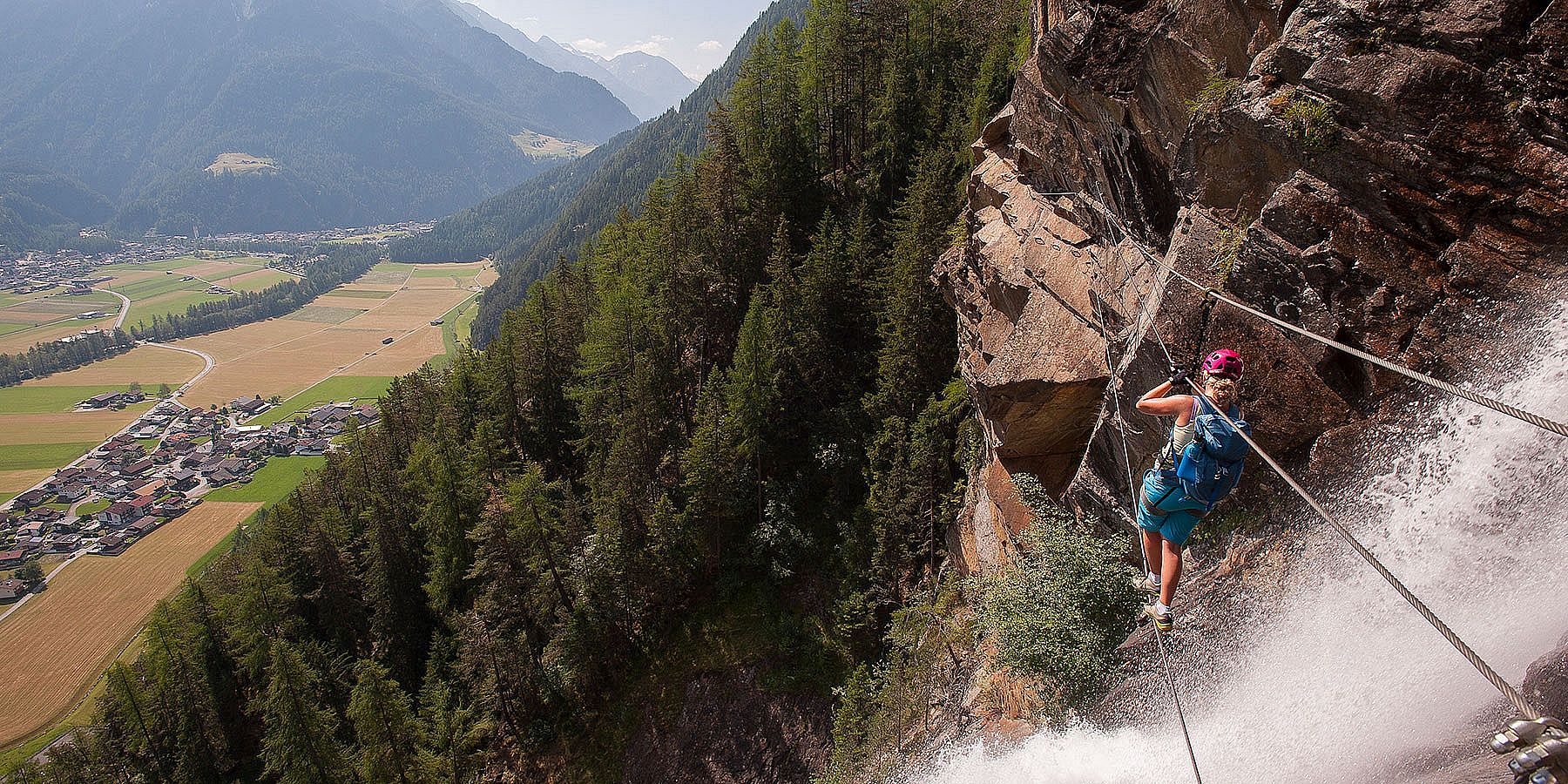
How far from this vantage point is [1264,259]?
33.4 feet

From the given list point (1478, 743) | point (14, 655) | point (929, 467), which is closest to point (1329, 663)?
point (1478, 743)

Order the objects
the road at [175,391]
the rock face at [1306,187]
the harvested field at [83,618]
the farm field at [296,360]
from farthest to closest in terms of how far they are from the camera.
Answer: the farm field at [296,360] → the road at [175,391] → the harvested field at [83,618] → the rock face at [1306,187]

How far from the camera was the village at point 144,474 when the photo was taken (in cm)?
9650

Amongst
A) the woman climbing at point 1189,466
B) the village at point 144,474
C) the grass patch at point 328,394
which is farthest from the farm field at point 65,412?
the woman climbing at point 1189,466

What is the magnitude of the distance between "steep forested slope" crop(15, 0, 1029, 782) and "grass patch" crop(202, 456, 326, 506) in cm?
8370

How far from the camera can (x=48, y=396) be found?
15662 cm

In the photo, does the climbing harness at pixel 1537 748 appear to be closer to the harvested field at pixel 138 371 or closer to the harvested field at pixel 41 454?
the harvested field at pixel 41 454

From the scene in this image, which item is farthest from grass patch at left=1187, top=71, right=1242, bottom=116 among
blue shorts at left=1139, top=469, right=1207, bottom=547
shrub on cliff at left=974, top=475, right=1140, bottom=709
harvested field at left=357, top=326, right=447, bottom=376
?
harvested field at left=357, top=326, right=447, bottom=376

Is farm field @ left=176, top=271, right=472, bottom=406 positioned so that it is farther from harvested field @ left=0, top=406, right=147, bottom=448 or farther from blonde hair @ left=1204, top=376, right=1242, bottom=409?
blonde hair @ left=1204, top=376, right=1242, bottom=409

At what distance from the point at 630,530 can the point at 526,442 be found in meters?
15.6

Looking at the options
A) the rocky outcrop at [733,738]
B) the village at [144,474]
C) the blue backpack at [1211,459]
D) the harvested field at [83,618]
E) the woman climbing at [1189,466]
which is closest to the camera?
the blue backpack at [1211,459]

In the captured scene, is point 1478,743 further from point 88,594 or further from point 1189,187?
point 88,594

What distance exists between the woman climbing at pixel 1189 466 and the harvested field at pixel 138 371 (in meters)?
221

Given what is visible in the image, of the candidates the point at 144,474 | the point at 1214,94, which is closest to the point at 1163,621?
the point at 1214,94
